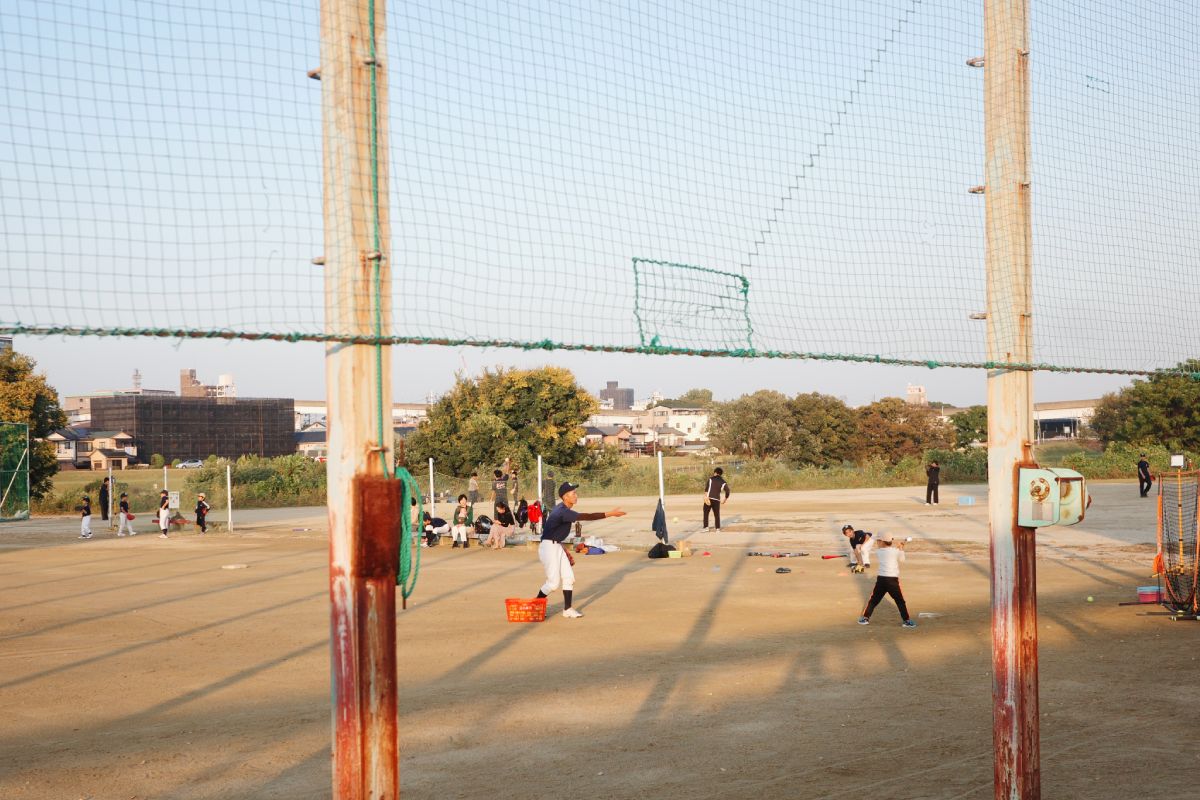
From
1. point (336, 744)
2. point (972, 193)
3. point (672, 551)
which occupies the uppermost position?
point (972, 193)

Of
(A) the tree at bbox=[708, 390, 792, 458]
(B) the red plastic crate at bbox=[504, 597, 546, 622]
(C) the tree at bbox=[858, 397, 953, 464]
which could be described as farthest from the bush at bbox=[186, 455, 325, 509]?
(C) the tree at bbox=[858, 397, 953, 464]

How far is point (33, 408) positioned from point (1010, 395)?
173 ft

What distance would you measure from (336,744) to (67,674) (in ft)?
32.2

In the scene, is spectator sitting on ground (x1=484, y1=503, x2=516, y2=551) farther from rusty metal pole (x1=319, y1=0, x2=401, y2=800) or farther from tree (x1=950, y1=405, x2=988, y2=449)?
tree (x1=950, y1=405, x2=988, y2=449)

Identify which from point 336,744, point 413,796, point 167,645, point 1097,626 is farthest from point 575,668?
point 336,744

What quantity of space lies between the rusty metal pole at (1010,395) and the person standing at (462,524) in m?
21.6

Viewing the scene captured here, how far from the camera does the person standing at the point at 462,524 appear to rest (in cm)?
2791

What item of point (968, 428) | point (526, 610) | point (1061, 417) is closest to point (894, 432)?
point (968, 428)

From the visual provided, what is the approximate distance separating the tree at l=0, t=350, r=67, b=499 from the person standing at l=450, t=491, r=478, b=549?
94.2ft

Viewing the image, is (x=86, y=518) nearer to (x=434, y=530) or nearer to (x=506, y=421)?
(x=434, y=530)

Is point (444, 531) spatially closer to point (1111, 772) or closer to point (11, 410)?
point (1111, 772)

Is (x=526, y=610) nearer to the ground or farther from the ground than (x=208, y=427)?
nearer to the ground

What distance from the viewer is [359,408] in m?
4.36

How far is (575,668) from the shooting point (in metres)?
12.4
